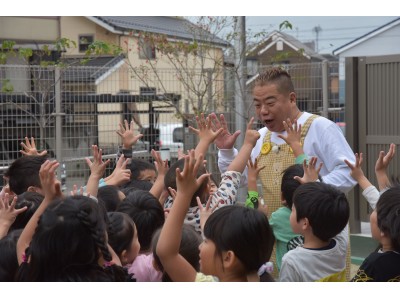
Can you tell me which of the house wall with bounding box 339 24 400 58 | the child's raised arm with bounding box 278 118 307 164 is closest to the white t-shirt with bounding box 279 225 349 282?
the child's raised arm with bounding box 278 118 307 164

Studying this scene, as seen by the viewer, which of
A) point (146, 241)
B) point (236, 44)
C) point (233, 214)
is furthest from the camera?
point (236, 44)

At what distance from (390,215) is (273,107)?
4.54ft

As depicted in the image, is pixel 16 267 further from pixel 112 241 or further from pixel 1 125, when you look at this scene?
pixel 1 125

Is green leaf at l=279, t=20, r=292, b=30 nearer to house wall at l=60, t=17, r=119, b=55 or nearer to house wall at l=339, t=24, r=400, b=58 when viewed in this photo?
house wall at l=339, t=24, r=400, b=58

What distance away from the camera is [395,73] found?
791cm

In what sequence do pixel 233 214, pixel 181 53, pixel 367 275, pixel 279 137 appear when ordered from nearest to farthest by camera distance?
pixel 233 214 < pixel 367 275 < pixel 279 137 < pixel 181 53

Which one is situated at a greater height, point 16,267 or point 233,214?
point 233,214

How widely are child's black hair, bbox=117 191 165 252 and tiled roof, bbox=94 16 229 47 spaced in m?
6.82

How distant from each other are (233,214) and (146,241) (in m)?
0.88

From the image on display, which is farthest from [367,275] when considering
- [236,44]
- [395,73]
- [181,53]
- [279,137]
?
[181,53]

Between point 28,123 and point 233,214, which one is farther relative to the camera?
point 28,123

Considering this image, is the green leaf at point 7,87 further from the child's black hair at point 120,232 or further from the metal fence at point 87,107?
the child's black hair at point 120,232

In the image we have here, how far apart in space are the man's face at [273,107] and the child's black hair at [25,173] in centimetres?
137

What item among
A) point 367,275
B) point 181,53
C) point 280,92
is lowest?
point 367,275
